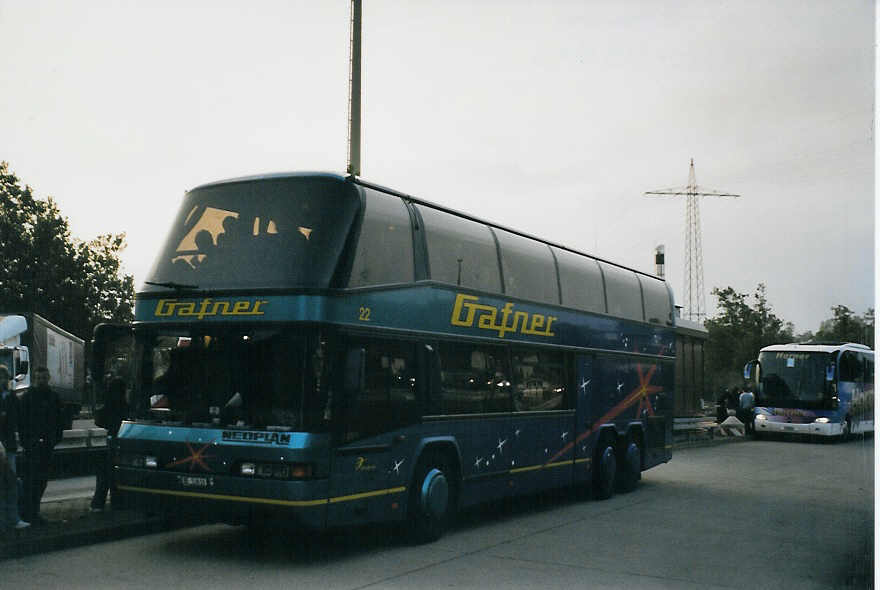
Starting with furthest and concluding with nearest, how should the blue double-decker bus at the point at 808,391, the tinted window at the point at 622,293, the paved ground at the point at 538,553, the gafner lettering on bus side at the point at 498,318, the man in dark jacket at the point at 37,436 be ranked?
the blue double-decker bus at the point at 808,391 → the tinted window at the point at 622,293 → the gafner lettering on bus side at the point at 498,318 → the man in dark jacket at the point at 37,436 → the paved ground at the point at 538,553

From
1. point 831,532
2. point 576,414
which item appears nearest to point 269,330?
point 576,414

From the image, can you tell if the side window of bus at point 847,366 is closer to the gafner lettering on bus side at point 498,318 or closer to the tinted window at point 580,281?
the tinted window at point 580,281

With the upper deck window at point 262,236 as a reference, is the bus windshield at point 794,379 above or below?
below

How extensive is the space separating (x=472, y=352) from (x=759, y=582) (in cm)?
410

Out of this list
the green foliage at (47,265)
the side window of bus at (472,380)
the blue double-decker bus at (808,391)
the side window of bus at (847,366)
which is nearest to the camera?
the side window of bus at (472,380)

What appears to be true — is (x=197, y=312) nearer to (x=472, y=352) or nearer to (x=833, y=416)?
(x=472, y=352)

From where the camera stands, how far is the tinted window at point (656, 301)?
56.1 feet

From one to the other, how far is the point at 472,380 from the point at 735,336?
25.2 m

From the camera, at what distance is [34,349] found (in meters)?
28.6

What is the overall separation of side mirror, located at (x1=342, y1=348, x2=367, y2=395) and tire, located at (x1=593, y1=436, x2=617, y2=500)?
22.7 feet

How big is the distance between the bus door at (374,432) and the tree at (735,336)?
23354 mm

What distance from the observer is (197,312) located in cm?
901

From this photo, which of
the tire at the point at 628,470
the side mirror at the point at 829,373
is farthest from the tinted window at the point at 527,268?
the side mirror at the point at 829,373

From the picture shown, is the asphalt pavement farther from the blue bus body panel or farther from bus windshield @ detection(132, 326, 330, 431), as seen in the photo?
the blue bus body panel
